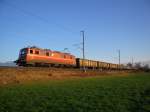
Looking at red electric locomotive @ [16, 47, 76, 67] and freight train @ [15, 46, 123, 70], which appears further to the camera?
freight train @ [15, 46, 123, 70]

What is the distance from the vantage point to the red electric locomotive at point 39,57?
33.6 meters

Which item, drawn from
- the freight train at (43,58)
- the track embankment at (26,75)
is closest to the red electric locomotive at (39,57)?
the freight train at (43,58)

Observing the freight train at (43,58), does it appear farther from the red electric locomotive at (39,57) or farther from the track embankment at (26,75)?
the track embankment at (26,75)

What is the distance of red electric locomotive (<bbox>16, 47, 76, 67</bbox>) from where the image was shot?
33.6 meters

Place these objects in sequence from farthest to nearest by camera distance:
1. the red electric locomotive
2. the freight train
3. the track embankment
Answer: the freight train → the red electric locomotive → the track embankment

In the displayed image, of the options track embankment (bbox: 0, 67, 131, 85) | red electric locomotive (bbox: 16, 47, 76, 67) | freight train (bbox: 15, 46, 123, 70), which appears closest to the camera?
track embankment (bbox: 0, 67, 131, 85)

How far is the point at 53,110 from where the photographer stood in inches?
485

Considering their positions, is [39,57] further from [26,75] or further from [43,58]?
[26,75]

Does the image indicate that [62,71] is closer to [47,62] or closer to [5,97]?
[47,62]

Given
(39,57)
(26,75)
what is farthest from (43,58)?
(26,75)

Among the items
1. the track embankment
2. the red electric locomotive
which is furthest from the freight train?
the track embankment

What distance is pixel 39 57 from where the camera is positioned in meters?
35.4

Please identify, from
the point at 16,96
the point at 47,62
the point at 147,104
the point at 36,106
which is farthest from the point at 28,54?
the point at 147,104

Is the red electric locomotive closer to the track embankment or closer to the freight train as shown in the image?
the freight train
